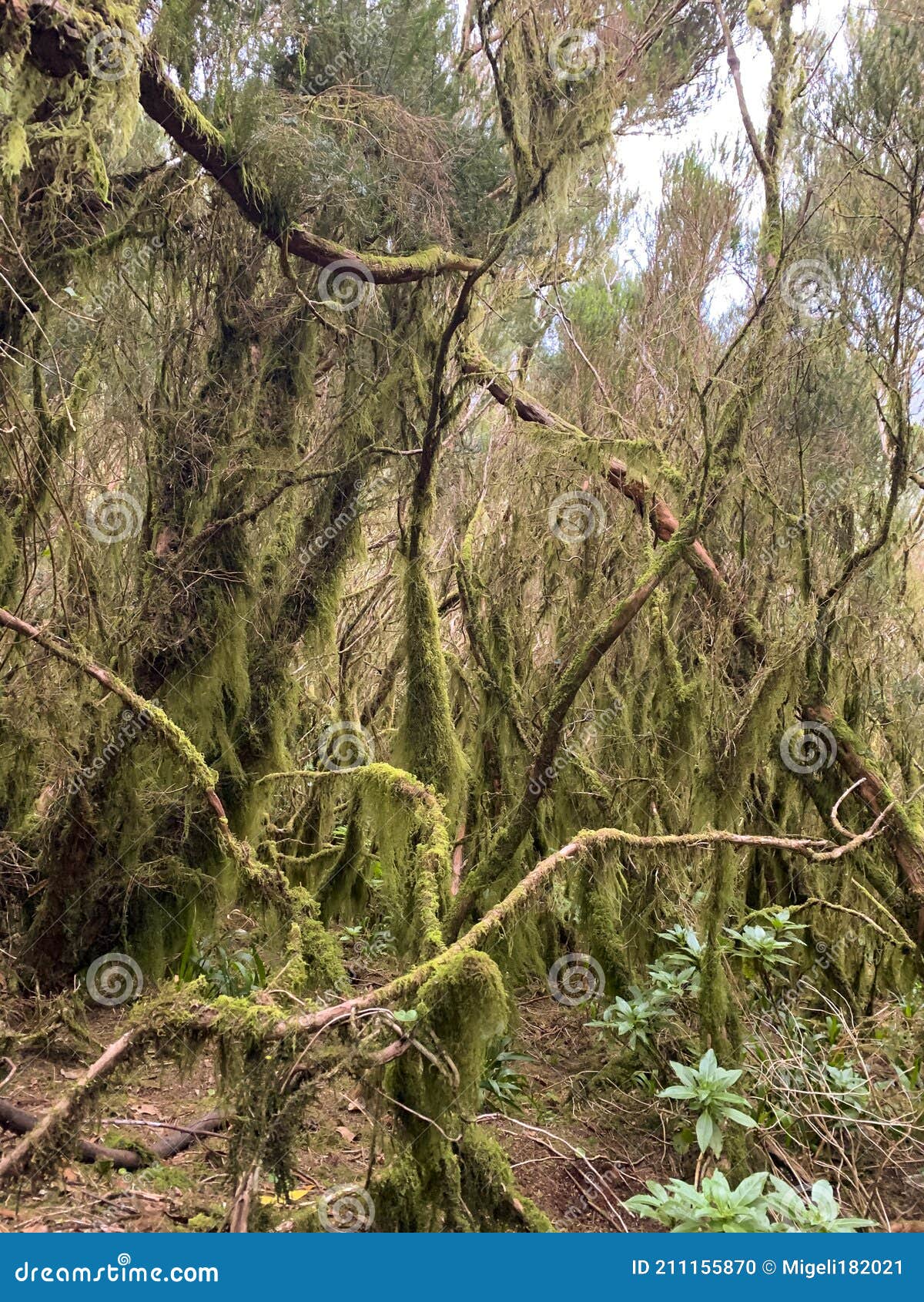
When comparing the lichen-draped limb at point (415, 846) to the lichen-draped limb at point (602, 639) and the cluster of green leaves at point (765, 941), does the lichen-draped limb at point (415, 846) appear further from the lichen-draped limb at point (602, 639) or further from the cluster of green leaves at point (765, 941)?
the cluster of green leaves at point (765, 941)

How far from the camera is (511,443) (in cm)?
567

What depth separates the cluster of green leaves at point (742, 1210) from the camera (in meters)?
2.33

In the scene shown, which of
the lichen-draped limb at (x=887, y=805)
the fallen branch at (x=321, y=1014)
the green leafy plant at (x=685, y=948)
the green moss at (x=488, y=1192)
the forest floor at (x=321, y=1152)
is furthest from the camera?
the green leafy plant at (x=685, y=948)

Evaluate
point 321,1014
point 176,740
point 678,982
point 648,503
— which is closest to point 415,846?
point 176,740

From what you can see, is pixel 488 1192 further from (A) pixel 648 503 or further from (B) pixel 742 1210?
(A) pixel 648 503

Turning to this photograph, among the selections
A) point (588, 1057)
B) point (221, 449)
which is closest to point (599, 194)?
point (221, 449)

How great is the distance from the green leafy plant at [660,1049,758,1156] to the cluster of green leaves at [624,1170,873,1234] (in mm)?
252

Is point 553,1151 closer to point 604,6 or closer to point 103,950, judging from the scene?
point 103,950

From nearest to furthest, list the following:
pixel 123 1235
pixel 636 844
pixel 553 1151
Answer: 1. pixel 123 1235
2. pixel 636 844
3. pixel 553 1151

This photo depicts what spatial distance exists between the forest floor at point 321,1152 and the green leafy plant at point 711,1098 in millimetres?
485

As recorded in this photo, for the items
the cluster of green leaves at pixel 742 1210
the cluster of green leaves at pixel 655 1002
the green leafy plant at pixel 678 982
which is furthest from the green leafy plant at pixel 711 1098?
the green leafy plant at pixel 678 982

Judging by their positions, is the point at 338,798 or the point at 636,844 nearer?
the point at 636,844

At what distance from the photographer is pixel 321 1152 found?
315 centimetres

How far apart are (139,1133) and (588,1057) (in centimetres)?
215
